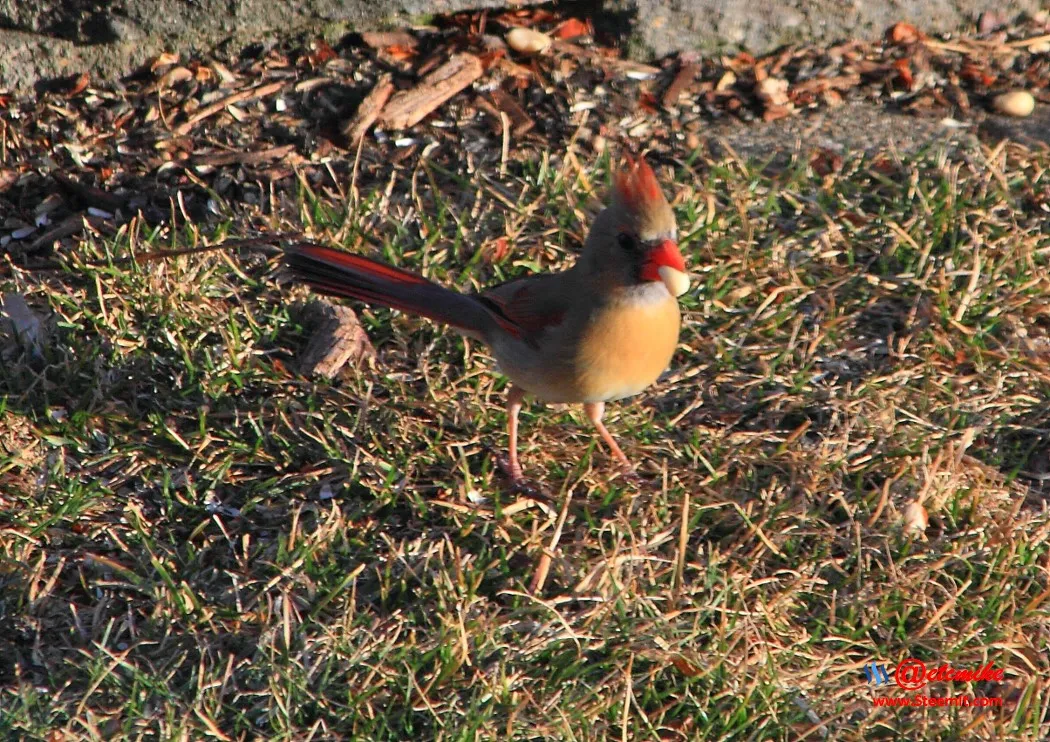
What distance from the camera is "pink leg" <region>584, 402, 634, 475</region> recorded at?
11.6ft

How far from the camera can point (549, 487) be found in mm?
3527

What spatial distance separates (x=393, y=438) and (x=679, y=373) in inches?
35.5

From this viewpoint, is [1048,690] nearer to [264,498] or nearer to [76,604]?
[264,498]

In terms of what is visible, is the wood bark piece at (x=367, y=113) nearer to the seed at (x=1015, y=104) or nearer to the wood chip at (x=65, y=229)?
the wood chip at (x=65, y=229)

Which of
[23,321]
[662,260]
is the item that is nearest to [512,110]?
[662,260]

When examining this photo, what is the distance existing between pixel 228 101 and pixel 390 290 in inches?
61.0

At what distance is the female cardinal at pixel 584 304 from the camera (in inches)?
125

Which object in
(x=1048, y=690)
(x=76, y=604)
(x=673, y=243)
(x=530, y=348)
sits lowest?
(x=1048, y=690)

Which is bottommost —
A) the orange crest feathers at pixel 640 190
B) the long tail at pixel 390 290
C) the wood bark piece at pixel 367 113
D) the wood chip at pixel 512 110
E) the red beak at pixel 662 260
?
the wood chip at pixel 512 110

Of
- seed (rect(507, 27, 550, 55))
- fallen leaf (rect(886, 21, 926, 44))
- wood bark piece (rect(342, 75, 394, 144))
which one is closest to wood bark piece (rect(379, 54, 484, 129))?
wood bark piece (rect(342, 75, 394, 144))

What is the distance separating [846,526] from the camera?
11.0 ft

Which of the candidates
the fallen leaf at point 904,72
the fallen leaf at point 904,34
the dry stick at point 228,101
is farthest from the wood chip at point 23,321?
the fallen leaf at point 904,34

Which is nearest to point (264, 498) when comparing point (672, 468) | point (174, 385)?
point (174, 385)

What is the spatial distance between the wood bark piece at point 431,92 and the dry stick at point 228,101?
45 cm
